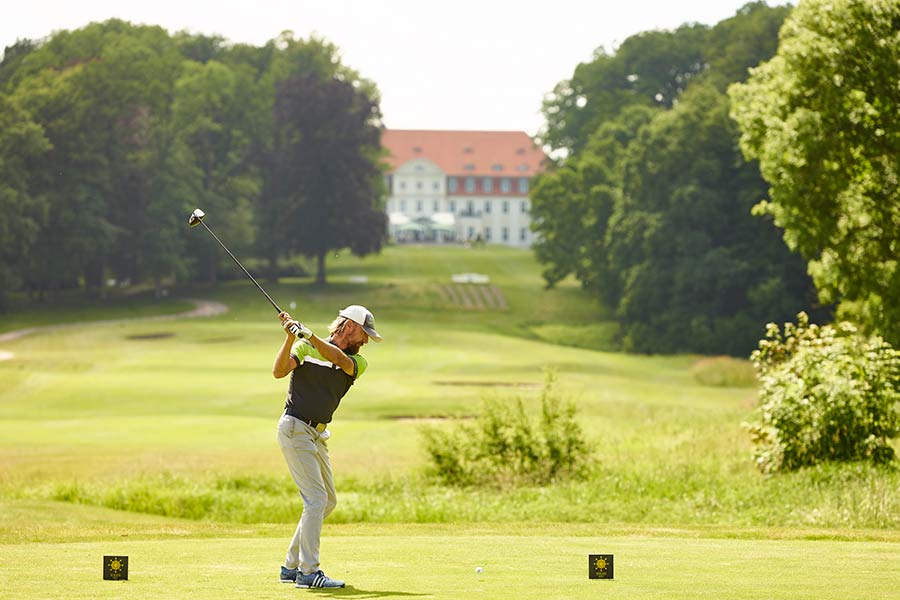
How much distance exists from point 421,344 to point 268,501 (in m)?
50.7

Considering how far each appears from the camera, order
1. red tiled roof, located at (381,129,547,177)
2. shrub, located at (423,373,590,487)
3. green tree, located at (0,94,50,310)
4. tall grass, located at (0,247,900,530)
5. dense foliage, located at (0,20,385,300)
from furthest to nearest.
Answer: red tiled roof, located at (381,129,547,177), dense foliage, located at (0,20,385,300), green tree, located at (0,94,50,310), shrub, located at (423,373,590,487), tall grass, located at (0,247,900,530)

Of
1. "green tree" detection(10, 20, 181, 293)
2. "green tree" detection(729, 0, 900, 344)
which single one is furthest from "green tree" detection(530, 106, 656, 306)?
"green tree" detection(729, 0, 900, 344)

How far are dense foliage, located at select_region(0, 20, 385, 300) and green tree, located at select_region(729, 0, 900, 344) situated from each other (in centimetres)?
5285

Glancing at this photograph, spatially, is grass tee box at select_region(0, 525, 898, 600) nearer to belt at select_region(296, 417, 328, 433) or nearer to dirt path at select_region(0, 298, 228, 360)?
belt at select_region(296, 417, 328, 433)

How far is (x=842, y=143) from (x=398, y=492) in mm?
17106

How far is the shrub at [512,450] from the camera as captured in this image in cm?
2664

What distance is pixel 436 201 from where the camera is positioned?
17662 centimetres

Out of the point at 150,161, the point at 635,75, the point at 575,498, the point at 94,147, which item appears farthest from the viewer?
the point at 635,75

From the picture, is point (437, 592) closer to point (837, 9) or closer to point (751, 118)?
point (837, 9)

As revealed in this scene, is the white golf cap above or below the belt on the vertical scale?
above

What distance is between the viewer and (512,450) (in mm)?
26766

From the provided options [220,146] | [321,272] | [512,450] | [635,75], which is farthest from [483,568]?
[635,75]

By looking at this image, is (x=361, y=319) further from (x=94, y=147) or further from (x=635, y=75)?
(x=635, y=75)

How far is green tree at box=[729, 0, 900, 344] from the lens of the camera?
118ft
